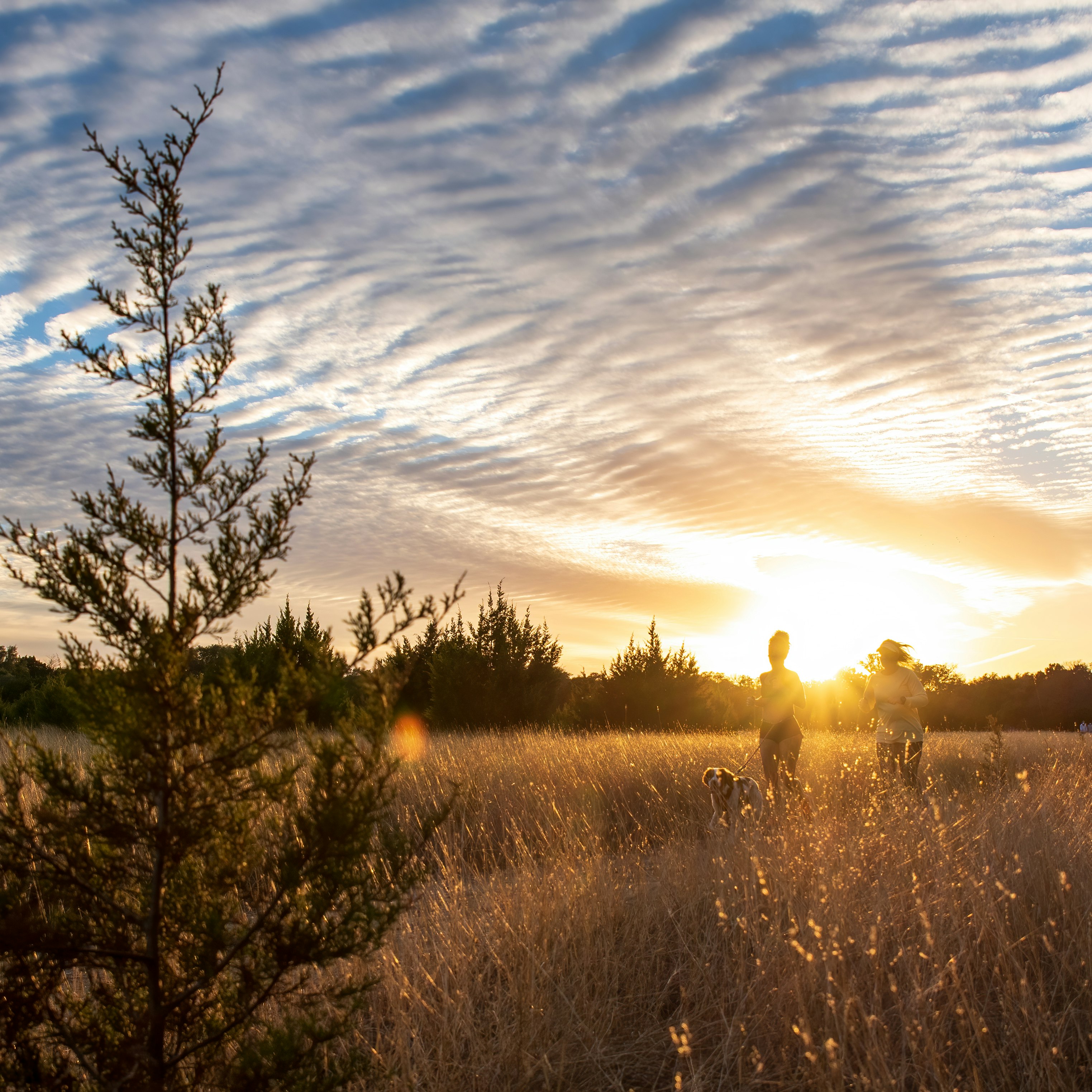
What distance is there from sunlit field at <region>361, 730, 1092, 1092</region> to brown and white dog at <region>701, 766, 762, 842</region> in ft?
1.31

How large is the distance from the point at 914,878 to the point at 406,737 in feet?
43.7

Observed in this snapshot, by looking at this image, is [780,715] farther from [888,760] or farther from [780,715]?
[888,760]

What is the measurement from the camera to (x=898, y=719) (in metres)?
8.22

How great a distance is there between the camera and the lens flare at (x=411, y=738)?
12258 millimetres

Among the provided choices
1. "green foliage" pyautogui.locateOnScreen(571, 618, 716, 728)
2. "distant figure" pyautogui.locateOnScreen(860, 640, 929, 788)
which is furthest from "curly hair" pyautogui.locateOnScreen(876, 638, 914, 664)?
"green foliage" pyautogui.locateOnScreen(571, 618, 716, 728)

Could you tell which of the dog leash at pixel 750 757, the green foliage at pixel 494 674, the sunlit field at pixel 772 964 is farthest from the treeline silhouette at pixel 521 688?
the sunlit field at pixel 772 964

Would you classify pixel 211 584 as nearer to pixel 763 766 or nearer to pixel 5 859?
pixel 5 859

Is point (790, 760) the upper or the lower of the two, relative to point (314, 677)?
lower

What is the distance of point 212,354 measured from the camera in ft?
9.71

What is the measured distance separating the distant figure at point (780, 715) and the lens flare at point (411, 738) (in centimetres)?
371

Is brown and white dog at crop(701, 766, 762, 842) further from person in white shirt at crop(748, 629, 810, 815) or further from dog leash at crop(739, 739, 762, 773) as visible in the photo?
person in white shirt at crop(748, 629, 810, 815)

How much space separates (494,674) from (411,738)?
19.3 ft

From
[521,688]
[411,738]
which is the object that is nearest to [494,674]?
[521,688]

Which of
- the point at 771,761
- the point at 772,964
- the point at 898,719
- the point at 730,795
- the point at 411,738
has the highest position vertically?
the point at 898,719
